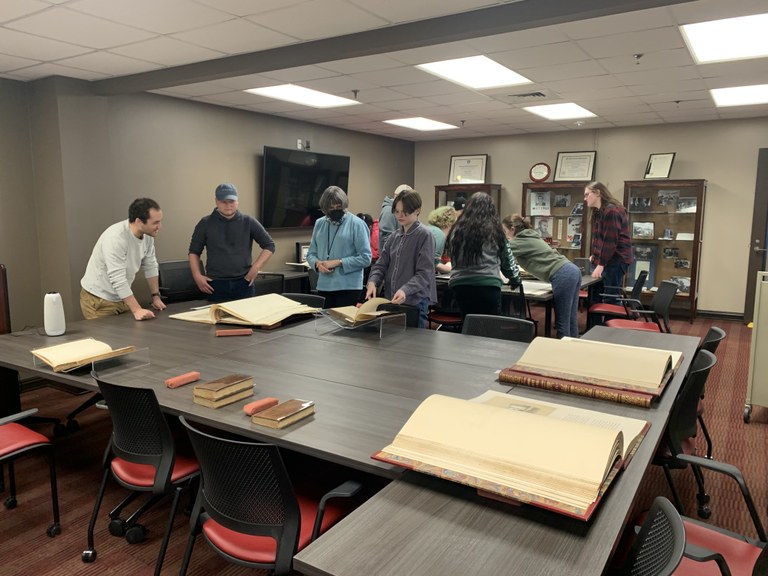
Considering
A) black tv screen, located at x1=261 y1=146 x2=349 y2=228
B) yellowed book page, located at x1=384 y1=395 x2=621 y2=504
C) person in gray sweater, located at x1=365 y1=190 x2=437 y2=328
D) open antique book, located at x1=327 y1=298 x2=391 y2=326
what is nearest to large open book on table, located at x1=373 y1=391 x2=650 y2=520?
yellowed book page, located at x1=384 y1=395 x2=621 y2=504

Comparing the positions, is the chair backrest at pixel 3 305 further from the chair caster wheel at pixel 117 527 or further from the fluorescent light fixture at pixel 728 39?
the fluorescent light fixture at pixel 728 39

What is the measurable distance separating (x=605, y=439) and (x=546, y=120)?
6389 millimetres

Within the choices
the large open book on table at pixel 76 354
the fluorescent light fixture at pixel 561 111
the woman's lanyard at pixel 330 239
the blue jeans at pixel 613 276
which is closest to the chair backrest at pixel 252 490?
the large open book on table at pixel 76 354

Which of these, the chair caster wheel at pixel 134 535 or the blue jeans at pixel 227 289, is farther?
the blue jeans at pixel 227 289

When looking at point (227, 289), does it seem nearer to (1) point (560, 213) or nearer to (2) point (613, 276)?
(2) point (613, 276)

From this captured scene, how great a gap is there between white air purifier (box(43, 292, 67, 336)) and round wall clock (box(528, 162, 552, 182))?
22.2ft

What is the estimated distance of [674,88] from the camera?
16.8 feet

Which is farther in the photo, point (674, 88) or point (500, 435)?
→ point (674, 88)

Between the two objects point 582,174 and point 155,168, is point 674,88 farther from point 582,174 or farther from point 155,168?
point 155,168

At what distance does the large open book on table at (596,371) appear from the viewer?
72.4 inches

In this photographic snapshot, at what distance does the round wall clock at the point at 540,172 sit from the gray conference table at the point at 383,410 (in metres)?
5.63

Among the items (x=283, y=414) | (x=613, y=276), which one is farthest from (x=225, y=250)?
(x=613, y=276)

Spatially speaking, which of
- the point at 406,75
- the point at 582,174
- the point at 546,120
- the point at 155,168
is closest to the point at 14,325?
the point at 155,168

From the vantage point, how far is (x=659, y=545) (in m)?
1.15
